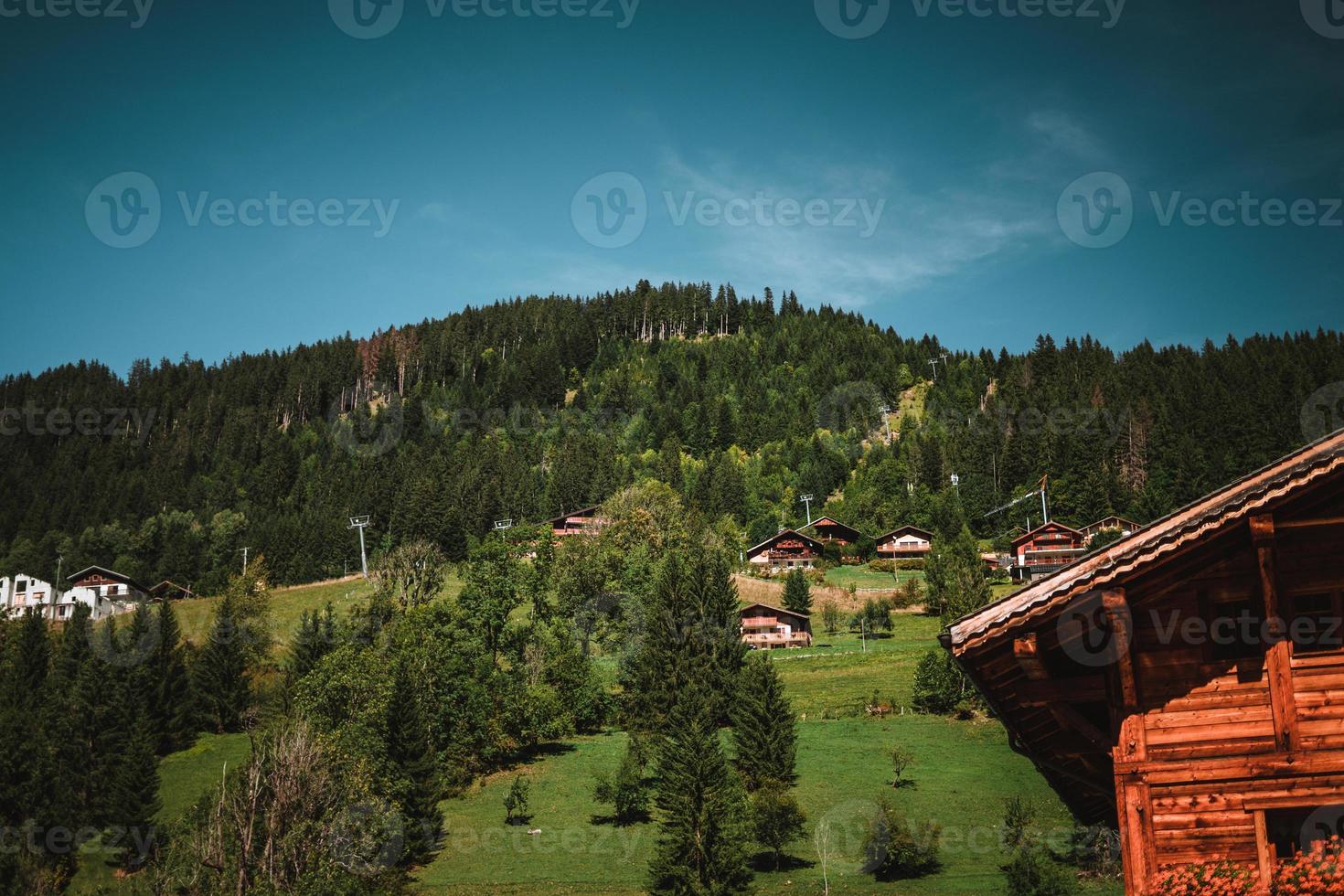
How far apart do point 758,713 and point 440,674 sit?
73.8 feet

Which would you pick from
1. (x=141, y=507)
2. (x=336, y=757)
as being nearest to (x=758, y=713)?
(x=336, y=757)

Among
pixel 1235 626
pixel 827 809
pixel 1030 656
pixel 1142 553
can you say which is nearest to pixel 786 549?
pixel 827 809

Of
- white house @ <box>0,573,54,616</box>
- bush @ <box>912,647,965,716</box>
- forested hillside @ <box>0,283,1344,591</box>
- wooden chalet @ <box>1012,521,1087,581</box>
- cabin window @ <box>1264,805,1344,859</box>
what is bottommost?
bush @ <box>912,647,965,716</box>

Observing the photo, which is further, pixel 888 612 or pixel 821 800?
pixel 888 612

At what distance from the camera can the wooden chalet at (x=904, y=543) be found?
12456 centimetres

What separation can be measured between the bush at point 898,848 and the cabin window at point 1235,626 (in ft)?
97.5

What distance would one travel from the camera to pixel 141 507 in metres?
168

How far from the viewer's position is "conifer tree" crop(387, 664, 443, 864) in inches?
1768

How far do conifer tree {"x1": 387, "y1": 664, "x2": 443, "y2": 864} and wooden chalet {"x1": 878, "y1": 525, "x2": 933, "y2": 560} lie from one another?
83.2m

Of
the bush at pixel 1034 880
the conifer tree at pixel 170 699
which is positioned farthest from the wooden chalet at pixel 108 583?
the bush at pixel 1034 880

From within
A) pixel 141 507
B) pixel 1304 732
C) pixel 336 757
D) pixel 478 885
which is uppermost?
pixel 141 507

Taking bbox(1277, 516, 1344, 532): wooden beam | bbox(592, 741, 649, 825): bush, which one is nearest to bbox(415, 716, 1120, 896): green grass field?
bbox(592, 741, 649, 825): bush

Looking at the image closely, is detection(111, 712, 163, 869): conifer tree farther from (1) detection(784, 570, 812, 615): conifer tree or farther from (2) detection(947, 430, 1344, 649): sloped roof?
(2) detection(947, 430, 1344, 649): sloped roof

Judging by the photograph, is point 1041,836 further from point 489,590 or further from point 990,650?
point 489,590
